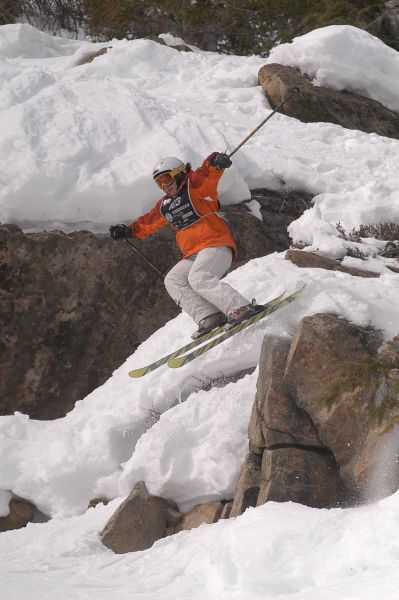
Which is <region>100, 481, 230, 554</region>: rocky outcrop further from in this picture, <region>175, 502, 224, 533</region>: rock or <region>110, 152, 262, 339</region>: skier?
<region>110, 152, 262, 339</region>: skier

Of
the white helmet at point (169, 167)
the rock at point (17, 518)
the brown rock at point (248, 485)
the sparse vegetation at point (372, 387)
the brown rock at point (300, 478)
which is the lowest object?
the rock at point (17, 518)

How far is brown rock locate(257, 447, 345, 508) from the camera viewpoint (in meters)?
5.31

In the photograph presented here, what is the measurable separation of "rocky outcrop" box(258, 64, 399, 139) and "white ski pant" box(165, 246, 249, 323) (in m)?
6.30

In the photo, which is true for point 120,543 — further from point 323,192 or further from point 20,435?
point 323,192

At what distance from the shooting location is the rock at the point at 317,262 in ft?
24.5

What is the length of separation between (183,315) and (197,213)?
1.36m

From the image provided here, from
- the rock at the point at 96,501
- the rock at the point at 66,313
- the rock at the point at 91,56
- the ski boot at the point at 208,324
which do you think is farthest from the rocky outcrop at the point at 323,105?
the rock at the point at 96,501

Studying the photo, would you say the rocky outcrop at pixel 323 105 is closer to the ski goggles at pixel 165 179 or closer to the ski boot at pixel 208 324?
the ski goggles at pixel 165 179

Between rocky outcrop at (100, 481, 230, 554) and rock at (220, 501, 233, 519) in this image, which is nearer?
rock at (220, 501, 233, 519)

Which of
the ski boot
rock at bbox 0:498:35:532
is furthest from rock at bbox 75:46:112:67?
rock at bbox 0:498:35:532

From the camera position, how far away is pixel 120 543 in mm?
5902

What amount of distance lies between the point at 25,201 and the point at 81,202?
0.66 m

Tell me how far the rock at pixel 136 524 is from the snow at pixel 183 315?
0.11 meters

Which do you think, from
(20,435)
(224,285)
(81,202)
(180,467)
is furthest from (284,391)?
(81,202)
